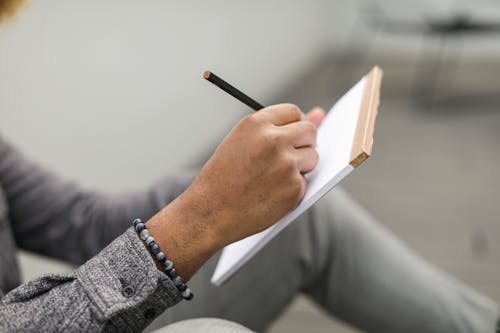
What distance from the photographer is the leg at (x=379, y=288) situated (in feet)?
2.57

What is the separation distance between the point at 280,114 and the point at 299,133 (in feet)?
0.08

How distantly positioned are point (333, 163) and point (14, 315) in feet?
0.94

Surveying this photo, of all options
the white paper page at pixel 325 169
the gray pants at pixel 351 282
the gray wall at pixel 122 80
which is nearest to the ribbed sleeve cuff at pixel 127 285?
the white paper page at pixel 325 169

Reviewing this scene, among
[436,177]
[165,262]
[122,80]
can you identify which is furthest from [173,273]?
[436,177]

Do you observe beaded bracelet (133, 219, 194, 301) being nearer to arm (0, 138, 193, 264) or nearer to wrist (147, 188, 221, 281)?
wrist (147, 188, 221, 281)

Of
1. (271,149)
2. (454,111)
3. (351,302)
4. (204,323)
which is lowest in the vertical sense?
(454,111)

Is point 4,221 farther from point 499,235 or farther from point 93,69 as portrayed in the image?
point 499,235

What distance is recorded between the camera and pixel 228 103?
2.46 m

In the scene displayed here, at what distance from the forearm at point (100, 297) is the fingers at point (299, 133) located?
15cm

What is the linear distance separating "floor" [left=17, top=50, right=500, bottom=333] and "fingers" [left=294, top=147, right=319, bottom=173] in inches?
29.9

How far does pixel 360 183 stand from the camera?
83.6 inches

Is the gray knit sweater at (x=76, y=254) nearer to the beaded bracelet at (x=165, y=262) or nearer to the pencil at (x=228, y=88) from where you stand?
the beaded bracelet at (x=165, y=262)

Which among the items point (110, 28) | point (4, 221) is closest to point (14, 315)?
point (4, 221)

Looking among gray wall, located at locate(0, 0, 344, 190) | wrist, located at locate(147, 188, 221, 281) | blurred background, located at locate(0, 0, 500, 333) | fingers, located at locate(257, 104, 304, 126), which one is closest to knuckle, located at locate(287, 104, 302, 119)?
fingers, located at locate(257, 104, 304, 126)
